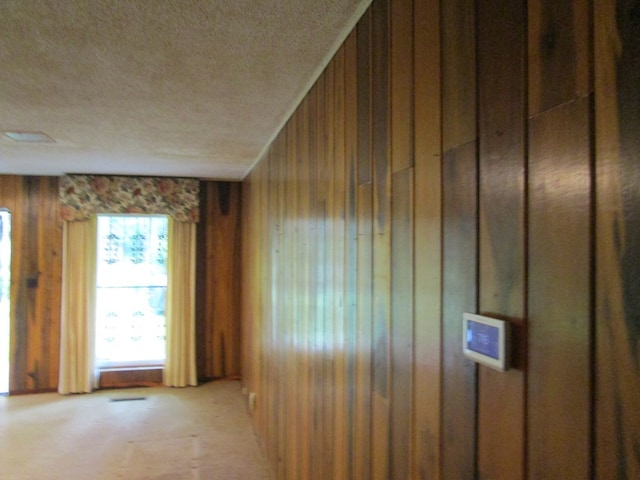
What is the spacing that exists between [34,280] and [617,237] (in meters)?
5.56

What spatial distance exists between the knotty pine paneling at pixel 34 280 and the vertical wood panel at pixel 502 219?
17.1 ft

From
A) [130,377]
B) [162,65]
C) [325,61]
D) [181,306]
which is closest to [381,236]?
[325,61]

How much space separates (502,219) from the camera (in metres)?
0.69

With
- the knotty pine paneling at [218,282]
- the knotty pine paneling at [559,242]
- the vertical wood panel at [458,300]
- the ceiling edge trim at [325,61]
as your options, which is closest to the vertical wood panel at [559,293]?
the knotty pine paneling at [559,242]

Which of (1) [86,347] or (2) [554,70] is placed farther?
(1) [86,347]

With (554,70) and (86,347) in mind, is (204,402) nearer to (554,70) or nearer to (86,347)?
(86,347)

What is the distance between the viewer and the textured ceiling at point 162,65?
4.25 ft

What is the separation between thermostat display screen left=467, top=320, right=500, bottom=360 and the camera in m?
0.69

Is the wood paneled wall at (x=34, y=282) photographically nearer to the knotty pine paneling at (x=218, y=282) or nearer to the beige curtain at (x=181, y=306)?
the beige curtain at (x=181, y=306)

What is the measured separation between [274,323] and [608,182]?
2463mm

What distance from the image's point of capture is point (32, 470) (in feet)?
10.1

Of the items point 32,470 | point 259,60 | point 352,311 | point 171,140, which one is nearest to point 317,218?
point 352,311

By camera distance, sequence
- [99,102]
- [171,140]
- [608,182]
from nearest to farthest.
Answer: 1. [608,182]
2. [99,102]
3. [171,140]

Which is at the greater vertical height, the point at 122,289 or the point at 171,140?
the point at 171,140
